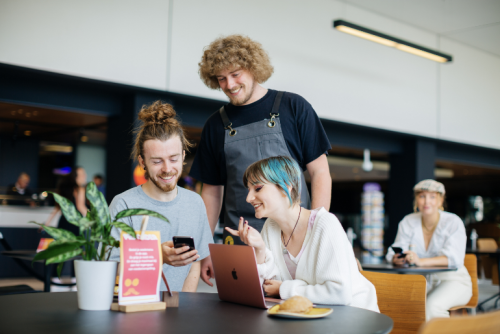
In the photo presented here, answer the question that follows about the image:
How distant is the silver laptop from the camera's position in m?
1.39

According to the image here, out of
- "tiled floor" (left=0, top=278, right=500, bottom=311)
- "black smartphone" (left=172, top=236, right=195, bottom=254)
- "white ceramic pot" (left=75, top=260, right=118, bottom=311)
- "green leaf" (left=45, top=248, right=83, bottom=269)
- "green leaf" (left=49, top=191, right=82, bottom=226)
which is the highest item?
"green leaf" (left=49, top=191, right=82, bottom=226)

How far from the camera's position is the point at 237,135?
2.26 metres

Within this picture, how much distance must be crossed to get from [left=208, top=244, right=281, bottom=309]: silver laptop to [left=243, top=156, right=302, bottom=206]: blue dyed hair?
296 mm

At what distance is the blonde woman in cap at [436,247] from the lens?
3.46 metres

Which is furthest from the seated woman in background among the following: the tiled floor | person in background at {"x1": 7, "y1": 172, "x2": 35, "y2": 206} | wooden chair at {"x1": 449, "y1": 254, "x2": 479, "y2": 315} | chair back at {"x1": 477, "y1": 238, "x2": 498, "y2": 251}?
person in background at {"x1": 7, "y1": 172, "x2": 35, "y2": 206}

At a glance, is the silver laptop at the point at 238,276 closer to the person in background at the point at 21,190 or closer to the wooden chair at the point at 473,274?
the wooden chair at the point at 473,274

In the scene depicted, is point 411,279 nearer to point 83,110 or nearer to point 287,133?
point 287,133

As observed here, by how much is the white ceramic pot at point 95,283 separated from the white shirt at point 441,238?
110 inches

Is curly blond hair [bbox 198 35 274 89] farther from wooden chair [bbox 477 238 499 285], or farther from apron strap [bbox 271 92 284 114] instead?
wooden chair [bbox 477 238 499 285]

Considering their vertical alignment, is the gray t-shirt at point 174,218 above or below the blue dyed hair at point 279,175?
below

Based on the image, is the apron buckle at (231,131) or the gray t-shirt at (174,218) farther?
the apron buckle at (231,131)

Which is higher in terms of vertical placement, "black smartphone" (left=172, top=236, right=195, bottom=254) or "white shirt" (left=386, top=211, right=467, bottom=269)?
"black smartphone" (left=172, top=236, right=195, bottom=254)

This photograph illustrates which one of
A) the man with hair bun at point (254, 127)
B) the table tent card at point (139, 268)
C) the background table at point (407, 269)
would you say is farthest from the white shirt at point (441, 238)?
the table tent card at point (139, 268)

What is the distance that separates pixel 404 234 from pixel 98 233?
3042mm
